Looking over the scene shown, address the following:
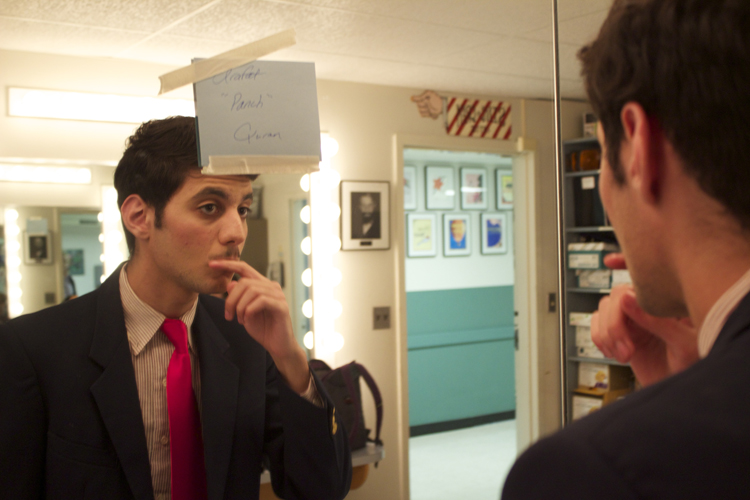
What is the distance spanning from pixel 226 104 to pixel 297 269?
1.83 m

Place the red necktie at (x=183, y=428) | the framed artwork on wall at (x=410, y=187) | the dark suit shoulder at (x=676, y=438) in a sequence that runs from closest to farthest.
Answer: the dark suit shoulder at (x=676, y=438) → the red necktie at (x=183, y=428) → the framed artwork on wall at (x=410, y=187)

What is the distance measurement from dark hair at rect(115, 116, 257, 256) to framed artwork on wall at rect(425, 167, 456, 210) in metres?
3.27

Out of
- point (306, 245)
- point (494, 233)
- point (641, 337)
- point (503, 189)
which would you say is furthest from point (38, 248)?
point (503, 189)

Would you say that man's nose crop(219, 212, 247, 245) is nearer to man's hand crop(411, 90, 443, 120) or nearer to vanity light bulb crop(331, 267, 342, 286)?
vanity light bulb crop(331, 267, 342, 286)

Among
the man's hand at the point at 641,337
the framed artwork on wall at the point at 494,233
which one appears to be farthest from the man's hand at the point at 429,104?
the man's hand at the point at 641,337

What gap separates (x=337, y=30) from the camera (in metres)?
1.98

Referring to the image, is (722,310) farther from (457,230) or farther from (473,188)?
(473,188)

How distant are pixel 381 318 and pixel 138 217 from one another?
1795mm

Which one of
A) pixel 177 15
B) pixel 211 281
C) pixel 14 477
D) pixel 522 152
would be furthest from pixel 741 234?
pixel 522 152

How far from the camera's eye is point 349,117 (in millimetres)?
2645

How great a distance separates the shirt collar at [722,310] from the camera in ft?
1.18

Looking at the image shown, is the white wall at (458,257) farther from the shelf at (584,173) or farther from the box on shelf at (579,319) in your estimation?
the box on shelf at (579,319)

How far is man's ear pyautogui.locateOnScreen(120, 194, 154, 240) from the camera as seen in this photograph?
1.01 meters

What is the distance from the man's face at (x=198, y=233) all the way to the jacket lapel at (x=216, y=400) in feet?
0.34
